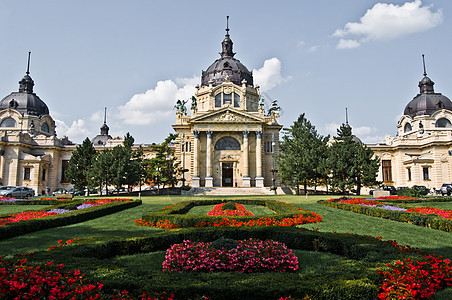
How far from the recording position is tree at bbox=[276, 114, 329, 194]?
123 ft

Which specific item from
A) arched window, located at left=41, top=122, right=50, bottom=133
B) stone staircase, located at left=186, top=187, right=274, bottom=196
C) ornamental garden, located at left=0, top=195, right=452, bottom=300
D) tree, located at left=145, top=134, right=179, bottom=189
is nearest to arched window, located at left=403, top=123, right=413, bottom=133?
stone staircase, located at left=186, top=187, right=274, bottom=196

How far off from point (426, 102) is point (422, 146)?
13.6 metres

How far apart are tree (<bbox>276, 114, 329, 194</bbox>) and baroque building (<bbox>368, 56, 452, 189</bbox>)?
2254 cm

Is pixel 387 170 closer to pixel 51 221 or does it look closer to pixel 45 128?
pixel 51 221

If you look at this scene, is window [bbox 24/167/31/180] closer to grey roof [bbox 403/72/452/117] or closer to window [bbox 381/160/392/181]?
window [bbox 381/160/392/181]

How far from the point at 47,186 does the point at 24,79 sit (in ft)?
82.7

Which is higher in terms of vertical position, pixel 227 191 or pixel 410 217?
pixel 227 191

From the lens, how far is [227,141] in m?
50.1

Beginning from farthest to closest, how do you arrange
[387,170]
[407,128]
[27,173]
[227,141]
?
[407,128]
[387,170]
[27,173]
[227,141]

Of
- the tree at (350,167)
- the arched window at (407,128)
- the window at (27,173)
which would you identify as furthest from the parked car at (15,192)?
the arched window at (407,128)

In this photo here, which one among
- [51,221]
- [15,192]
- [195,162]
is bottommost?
[51,221]

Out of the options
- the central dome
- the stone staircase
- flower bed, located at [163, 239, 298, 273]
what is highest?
the central dome

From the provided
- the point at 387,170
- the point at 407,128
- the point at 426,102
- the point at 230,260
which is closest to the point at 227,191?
the point at 387,170

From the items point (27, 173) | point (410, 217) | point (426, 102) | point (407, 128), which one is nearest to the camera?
point (410, 217)
